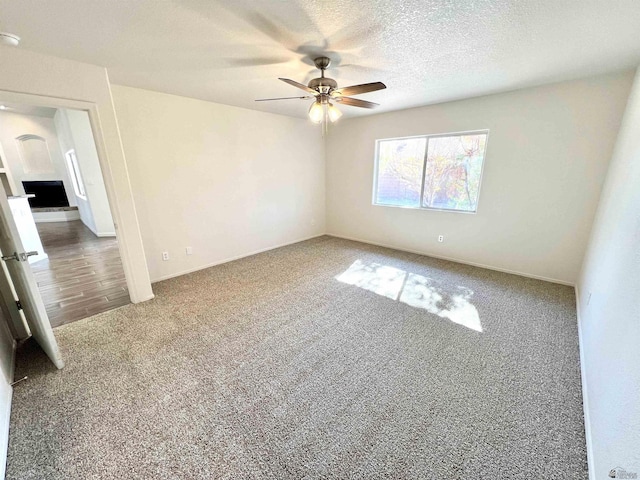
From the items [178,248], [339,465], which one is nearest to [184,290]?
[178,248]

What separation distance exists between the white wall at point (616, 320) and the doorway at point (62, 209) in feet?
13.2

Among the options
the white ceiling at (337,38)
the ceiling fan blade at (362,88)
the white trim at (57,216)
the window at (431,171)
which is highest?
the white ceiling at (337,38)

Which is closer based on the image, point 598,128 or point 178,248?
point 598,128

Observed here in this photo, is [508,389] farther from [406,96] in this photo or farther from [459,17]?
[406,96]

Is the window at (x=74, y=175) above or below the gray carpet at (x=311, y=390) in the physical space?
above

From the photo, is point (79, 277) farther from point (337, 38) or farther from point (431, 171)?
point (431, 171)

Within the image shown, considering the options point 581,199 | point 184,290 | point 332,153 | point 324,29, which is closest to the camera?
point 324,29

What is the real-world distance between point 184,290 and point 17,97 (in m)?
2.29

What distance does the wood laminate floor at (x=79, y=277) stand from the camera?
9.23 ft

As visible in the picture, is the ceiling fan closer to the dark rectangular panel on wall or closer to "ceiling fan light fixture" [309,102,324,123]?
"ceiling fan light fixture" [309,102,324,123]

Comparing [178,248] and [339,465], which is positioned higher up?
[178,248]

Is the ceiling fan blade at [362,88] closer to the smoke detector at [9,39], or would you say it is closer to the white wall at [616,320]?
the white wall at [616,320]

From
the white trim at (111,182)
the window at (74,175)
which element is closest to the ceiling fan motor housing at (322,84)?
the white trim at (111,182)

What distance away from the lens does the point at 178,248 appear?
3666mm
